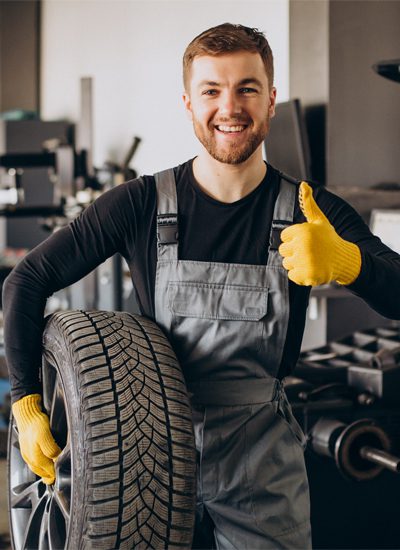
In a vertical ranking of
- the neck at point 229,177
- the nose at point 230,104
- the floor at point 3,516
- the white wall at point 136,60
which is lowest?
the floor at point 3,516

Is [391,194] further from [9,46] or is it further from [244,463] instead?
[9,46]

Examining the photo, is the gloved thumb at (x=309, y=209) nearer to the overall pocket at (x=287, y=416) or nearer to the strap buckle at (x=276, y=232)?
the strap buckle at (x=276, y=232)

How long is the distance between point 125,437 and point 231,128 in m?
0.65

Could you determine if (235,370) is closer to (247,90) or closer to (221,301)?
(221,301)

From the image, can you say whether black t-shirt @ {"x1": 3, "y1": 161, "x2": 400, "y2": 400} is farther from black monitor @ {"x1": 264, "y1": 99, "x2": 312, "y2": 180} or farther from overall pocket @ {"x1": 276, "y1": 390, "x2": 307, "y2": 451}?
black monitor @ {"x1": 264, "y1": 99, "x2": 312, "y2": 180}

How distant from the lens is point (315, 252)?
4.67 ft

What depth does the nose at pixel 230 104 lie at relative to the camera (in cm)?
160

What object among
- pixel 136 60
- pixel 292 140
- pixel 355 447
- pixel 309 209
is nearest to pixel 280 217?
pixel 309 209

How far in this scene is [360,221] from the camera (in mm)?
1650

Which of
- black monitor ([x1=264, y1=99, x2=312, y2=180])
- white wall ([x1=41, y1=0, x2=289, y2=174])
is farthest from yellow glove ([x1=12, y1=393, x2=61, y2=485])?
white wall ([x1=41, y1=0, x2=289, y2=174])

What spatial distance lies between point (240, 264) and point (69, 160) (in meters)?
3.79

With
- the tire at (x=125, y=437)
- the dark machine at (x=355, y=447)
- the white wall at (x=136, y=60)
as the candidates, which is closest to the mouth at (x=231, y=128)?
the tire at (x=125, y=437)

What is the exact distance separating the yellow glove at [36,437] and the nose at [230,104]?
0.72 meters

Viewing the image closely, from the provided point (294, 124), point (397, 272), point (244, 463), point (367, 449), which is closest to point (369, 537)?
point (367, 449)
